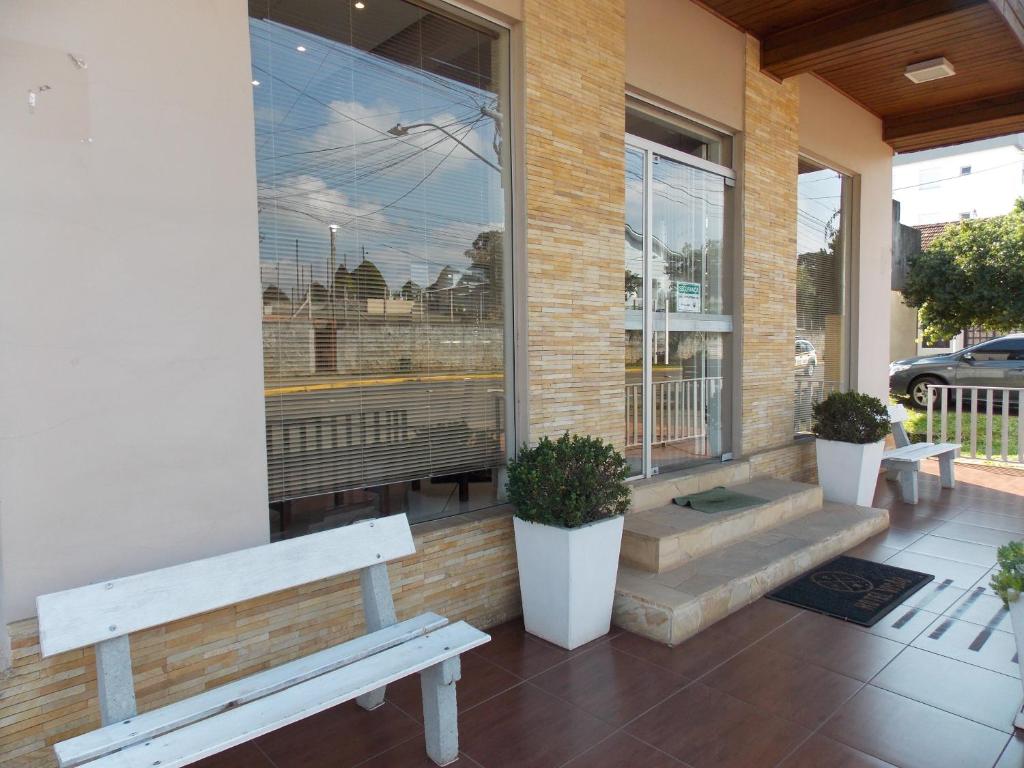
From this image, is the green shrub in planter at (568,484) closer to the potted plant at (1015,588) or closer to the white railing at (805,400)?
the potted plant at (1015,588)

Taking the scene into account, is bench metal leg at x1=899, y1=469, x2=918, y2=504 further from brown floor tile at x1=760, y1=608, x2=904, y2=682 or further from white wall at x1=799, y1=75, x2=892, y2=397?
brown floor tile at x1=760, y1=608, x2=904, y2=682

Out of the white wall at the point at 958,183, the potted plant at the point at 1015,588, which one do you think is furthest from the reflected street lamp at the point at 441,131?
the white wall at the point at 958,183

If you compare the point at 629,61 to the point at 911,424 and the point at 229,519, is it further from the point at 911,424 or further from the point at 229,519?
→ the point at 911,424

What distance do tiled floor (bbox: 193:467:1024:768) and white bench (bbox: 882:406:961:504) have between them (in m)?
2.65

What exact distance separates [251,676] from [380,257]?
190 cm

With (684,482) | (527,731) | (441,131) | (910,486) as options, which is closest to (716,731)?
(527,731)

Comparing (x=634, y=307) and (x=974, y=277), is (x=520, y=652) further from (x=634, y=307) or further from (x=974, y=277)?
(x=974, y=277)

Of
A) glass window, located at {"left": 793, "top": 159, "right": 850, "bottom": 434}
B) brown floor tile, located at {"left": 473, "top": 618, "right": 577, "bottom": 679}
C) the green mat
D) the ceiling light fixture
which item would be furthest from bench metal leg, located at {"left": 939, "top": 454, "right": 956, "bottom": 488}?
brown floor tile, located at {"left": 473, "top": 618, "right": 577, "bottom": 679}

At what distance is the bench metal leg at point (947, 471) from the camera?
6.74 m

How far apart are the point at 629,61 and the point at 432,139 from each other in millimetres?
1676

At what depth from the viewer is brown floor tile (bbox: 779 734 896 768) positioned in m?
2.36

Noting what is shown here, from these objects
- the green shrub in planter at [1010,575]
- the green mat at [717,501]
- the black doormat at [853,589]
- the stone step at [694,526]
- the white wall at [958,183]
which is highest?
the white wall at [958,183]

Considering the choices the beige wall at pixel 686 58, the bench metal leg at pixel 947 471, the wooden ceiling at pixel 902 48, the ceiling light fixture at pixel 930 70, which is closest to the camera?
the beige wall at pixel 686 58

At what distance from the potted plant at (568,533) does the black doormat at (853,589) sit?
1.22 m
